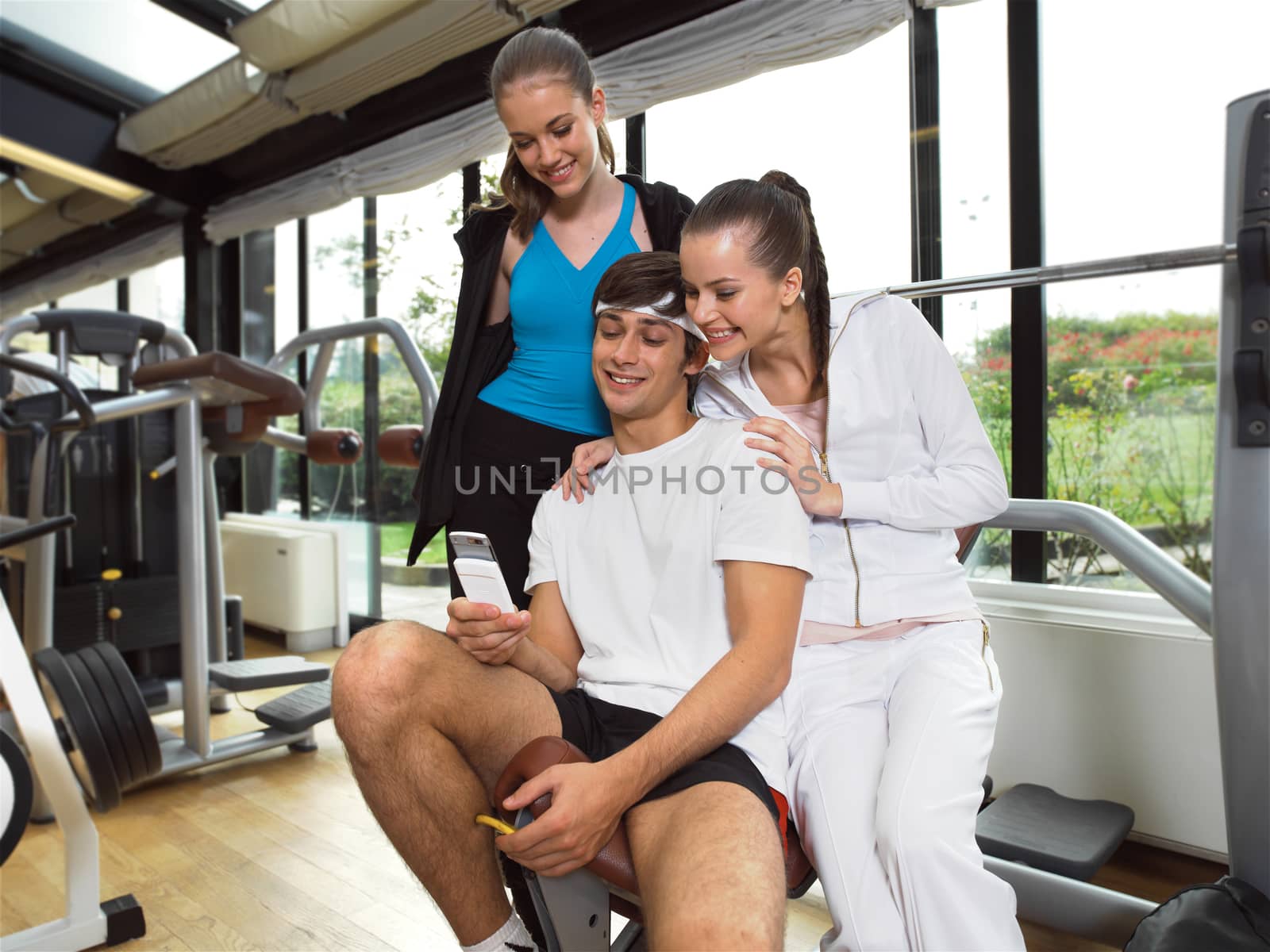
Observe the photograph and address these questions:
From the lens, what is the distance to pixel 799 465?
1.28 meters

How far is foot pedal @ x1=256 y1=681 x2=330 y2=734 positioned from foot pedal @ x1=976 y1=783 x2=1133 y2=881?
2070mm

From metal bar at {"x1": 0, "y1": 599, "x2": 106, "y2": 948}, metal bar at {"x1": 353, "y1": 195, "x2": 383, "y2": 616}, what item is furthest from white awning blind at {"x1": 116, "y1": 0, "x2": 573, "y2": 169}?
metal bar at {"x1": 0, "y1": 599, "x2": 106, "y2": 948}

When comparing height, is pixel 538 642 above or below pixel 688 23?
below

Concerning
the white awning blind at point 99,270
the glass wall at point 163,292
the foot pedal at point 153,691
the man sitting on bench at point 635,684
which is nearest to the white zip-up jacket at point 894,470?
the man sitting on bench at point 635,684

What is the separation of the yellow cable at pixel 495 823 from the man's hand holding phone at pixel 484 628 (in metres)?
0.21

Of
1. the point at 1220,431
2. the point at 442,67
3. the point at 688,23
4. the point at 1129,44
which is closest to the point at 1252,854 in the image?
the point at 1220,431

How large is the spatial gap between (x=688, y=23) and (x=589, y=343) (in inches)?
77.8

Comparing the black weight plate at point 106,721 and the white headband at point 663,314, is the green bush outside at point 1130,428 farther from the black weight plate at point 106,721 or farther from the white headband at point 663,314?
the black weight plate at point 106,721

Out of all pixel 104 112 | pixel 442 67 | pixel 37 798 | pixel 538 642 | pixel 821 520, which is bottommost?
pixel 37 798

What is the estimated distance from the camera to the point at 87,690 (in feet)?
7.30

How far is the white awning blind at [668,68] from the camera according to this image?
2.64 m

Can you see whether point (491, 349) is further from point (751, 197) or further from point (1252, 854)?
point (1252, 854)

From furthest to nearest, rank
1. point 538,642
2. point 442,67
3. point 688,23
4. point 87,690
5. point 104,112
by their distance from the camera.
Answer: point 104,112 → point 442,67 → point 688,23 → point 87,690 → point 538,642

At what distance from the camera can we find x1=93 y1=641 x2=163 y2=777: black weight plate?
7.41 ft
